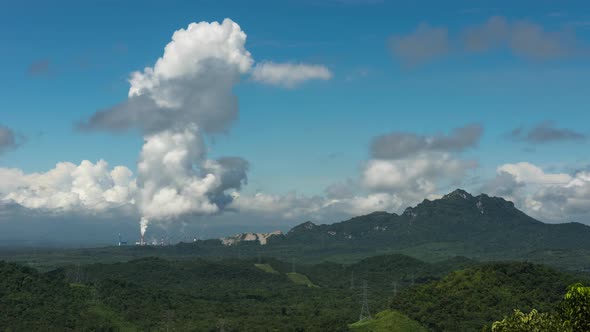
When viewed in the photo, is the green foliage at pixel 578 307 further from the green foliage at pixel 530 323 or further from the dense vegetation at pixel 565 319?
the green foliage at pixel 530 323

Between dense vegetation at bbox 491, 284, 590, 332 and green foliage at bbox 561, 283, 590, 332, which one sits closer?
green foliage at bbox 561, 283, 590, 332

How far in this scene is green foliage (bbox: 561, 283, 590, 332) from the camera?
51031 mm

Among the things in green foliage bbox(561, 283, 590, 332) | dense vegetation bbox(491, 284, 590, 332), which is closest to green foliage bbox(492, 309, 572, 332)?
dense vegetation bbox(491, 284, 590, 332)

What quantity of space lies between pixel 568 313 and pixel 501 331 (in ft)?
22.9

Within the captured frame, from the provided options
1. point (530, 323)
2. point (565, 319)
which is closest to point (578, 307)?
point (565, 319)

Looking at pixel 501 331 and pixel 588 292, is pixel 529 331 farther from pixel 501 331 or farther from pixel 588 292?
pixel 588 292

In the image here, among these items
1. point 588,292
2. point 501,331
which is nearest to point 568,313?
point 588,292

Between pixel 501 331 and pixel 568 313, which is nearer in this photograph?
pixel 568 313

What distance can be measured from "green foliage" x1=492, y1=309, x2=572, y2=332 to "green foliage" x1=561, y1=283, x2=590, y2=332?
3173 millimetres

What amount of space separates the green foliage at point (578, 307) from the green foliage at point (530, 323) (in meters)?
3.17

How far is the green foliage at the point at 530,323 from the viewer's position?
56.3 m

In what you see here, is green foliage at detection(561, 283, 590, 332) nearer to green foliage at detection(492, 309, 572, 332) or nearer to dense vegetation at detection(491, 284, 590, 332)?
dense vegetation at detection(491, 284, 590, 332)

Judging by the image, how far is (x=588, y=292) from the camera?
50.9 metres

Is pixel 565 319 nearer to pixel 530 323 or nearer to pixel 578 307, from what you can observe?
pixel 578 307
